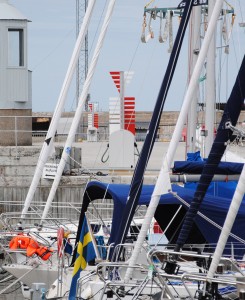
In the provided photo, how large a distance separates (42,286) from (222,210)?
3.37m

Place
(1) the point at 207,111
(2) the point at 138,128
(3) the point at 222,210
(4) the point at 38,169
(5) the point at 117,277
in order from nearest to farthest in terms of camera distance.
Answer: (5) the point at 117,277
(3) the point at 222,210
(4) the point at 38,169
(1) the point at 207,111
(2) the point at 138,128

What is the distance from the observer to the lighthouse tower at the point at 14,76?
34.0 meters

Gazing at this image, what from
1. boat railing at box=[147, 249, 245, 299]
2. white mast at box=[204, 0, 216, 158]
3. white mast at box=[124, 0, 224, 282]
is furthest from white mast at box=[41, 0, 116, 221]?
boat railing at box=[147, 249, 245, 299]

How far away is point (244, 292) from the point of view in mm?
14992

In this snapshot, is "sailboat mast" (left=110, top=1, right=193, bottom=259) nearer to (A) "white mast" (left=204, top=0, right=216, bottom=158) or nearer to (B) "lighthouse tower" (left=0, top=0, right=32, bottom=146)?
(A) "white mast" (left=204, top=0, right=216, bottom=158)

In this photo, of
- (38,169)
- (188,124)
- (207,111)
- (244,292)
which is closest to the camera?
(244,292)

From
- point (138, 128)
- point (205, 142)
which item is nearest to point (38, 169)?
point (205, 142)

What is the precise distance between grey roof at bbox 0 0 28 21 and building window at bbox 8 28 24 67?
37 centimetres

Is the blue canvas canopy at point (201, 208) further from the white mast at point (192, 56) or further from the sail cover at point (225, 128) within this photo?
the white mast at point (192, 56)

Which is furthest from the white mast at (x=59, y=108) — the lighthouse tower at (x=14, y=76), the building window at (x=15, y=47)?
the building window at (x=15, y=47)

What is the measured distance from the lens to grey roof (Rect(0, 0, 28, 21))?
34.3 metres

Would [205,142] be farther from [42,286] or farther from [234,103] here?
[234,103]

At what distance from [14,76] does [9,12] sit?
76.0 inches

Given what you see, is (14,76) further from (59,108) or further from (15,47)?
(59,108)
